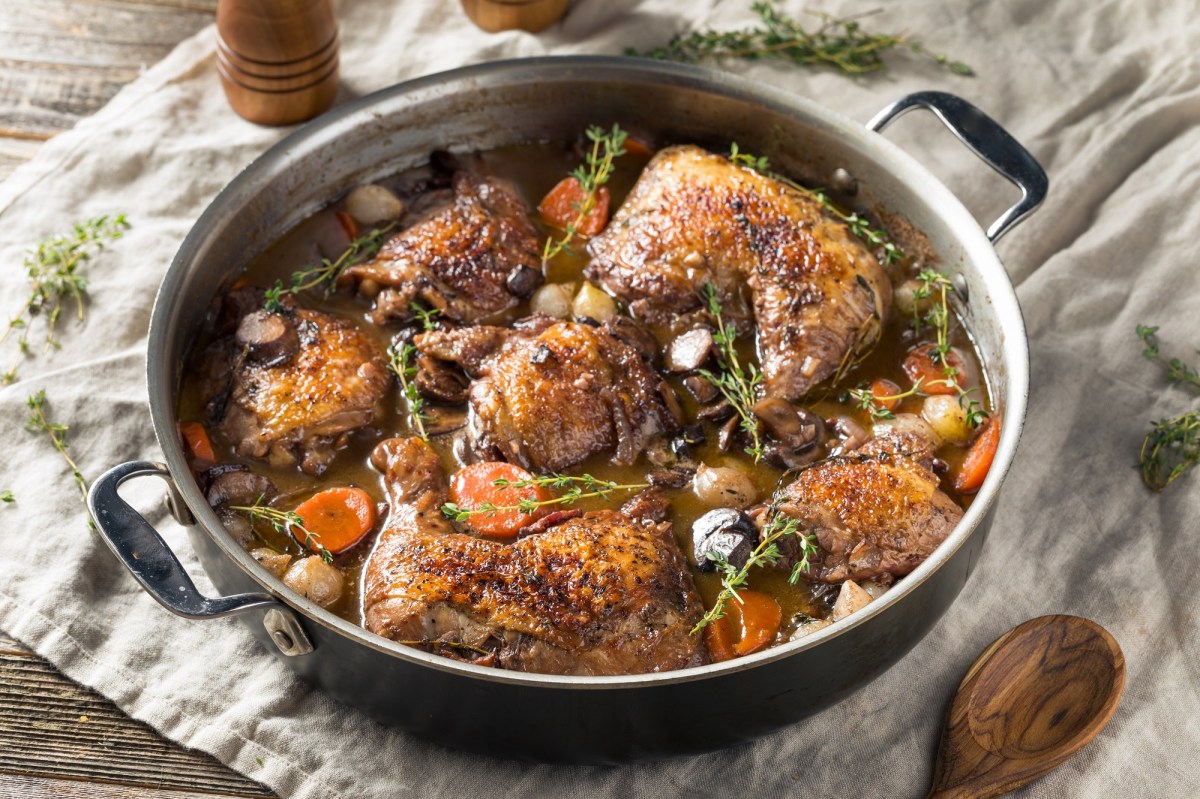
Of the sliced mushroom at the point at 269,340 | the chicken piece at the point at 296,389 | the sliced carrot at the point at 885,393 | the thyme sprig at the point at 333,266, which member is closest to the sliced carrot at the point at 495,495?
the chicken piece at the point at 296,389

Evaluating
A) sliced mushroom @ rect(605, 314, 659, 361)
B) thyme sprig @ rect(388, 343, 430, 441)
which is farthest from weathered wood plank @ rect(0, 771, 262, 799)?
sliced mushroom @ rect(605, 314, 659, 361)

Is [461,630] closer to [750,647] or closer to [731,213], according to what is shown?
[750,647]

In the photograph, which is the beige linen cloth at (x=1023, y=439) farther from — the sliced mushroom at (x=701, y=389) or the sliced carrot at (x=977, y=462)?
the sliced mushroom at (x=701, y=389)

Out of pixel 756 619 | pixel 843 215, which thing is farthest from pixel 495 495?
pixel 843 215

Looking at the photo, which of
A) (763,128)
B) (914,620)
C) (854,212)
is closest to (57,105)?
(763,128)

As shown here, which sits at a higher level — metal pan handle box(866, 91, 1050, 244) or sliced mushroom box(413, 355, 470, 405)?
metal pan handle box(866, 91, 1050, 244)

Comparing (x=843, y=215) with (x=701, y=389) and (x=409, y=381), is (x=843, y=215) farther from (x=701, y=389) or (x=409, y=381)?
(x=409, y=381)

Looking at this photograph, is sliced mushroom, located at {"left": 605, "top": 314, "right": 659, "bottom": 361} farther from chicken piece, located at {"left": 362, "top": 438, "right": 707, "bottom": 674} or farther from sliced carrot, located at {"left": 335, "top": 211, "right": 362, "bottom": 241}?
sliced carrot, located at {"left": 335, "top": 211, "right": 362, "bottom": 241}
